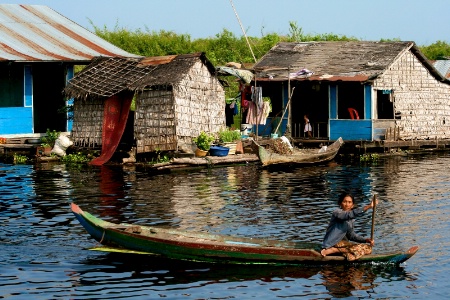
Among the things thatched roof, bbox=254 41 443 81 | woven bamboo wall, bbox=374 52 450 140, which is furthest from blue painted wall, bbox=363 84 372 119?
thatched roof, bbox=254 41 443 81

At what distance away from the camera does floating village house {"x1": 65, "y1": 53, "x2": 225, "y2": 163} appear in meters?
25.4

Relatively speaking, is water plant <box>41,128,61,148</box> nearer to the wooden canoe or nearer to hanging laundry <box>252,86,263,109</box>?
hanging laundry <box>252,86,263,109</box>

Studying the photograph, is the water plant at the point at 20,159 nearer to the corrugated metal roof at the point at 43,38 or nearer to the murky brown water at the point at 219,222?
the murky brown water at the point at 219,222

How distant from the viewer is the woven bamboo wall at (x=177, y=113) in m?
25.3

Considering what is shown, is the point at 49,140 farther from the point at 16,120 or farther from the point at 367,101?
the point at 367,101

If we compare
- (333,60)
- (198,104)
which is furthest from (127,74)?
(333,60)

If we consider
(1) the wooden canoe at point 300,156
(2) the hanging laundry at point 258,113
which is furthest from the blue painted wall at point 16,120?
(1) the wooden canoe at point 300,156

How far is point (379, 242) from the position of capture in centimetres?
1528

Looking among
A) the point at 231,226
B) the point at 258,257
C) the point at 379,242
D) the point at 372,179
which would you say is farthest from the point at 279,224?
the point at 372,179

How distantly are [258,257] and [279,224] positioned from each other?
373 cm

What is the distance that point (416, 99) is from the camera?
99.5ft

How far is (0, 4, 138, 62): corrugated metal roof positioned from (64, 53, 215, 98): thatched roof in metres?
1.18

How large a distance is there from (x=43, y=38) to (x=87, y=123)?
4090 mm

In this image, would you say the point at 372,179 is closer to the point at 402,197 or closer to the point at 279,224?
the point at 402,197
